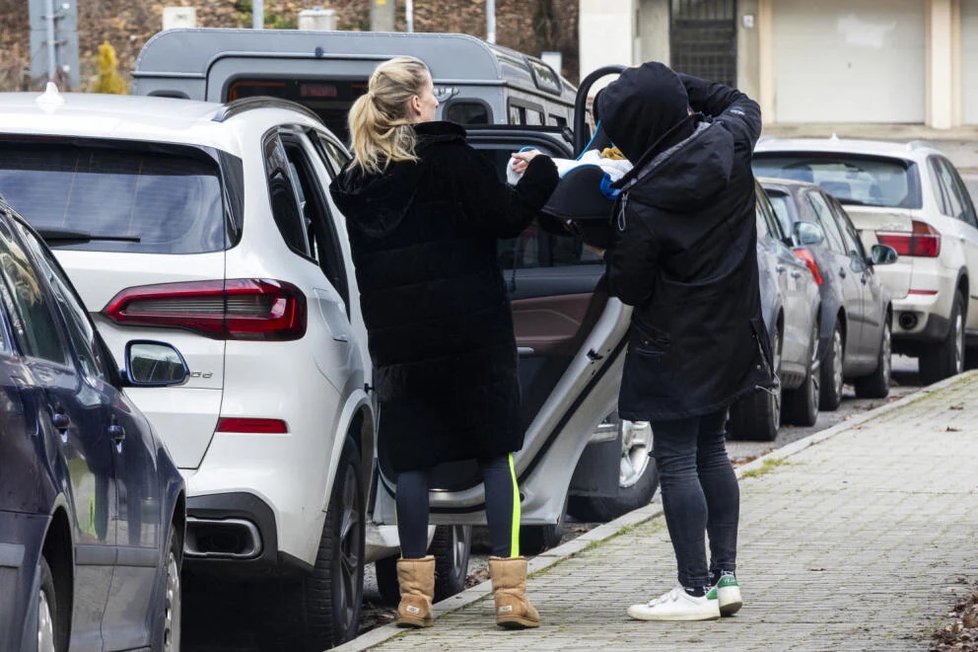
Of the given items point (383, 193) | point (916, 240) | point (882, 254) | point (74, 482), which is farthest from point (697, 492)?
point (916, 240)

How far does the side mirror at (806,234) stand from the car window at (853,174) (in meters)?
1.68

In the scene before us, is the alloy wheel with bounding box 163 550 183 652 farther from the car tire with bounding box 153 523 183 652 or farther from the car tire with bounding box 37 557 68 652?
the car tire with bounding box 37 557 68 652

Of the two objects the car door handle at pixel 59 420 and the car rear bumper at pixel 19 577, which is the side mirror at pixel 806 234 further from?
the car rear bumper at pixel 19 577

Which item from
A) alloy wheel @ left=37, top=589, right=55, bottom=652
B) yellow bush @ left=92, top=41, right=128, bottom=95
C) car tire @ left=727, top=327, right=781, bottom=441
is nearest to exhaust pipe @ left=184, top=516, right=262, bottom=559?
alloy wheel @ left=37, top=589, right=55, bottom=652

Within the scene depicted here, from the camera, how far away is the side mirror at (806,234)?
14836mm

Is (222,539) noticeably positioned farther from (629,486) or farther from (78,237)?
(629,486)

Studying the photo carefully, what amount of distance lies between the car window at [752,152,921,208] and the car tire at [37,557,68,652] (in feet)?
40.8

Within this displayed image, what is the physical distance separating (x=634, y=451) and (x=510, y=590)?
3846 millimetres

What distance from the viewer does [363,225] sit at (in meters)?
6.90

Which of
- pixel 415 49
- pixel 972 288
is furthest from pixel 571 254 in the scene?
pixel 972 288

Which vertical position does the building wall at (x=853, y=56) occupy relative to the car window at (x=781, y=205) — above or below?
above

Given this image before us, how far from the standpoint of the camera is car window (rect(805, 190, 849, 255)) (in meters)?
15.6

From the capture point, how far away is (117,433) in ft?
17.7

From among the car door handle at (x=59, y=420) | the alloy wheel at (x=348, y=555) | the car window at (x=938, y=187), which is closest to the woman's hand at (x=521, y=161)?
the alloy wheel at (x=348, y=555)
